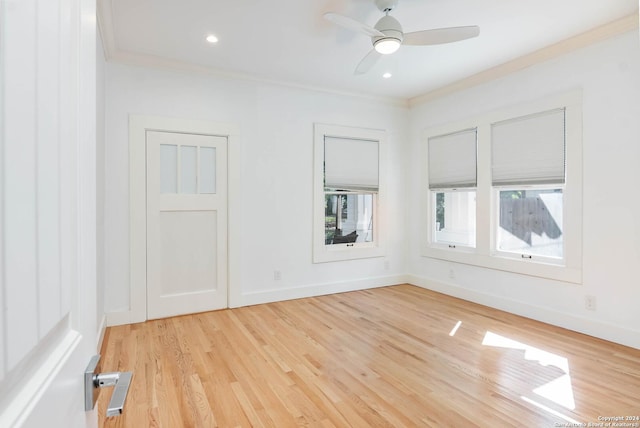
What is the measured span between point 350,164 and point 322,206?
0.75 metres

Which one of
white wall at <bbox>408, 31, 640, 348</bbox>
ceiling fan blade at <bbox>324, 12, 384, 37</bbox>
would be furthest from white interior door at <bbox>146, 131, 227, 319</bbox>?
white wall at <bbox>408, 31, 640, 348</bbox>

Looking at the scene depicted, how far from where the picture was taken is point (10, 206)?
36cm

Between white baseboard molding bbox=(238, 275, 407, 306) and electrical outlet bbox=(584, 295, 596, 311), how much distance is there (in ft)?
7.68

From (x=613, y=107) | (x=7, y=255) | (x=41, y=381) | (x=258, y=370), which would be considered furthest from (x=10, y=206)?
(x=613, y=107)

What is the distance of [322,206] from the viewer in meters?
4.54

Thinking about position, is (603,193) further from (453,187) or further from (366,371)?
(366,371)

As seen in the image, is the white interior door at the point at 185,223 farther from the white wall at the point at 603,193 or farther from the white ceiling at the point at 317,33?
the white wall at the point at 603,193

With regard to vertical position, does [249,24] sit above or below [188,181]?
above

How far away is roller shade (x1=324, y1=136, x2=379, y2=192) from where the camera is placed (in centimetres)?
464

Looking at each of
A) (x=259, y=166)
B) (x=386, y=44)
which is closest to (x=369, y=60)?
(x=386, y=44)

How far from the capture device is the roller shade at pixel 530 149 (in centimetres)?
343

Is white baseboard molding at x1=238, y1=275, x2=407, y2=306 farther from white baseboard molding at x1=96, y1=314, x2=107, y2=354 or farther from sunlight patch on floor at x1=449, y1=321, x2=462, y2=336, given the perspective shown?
sunlight patch on floor at x1=449, y1=321, x2=462, y2=336

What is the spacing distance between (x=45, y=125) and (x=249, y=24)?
2.92 meters

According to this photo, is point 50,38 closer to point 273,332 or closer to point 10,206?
point 10,206
